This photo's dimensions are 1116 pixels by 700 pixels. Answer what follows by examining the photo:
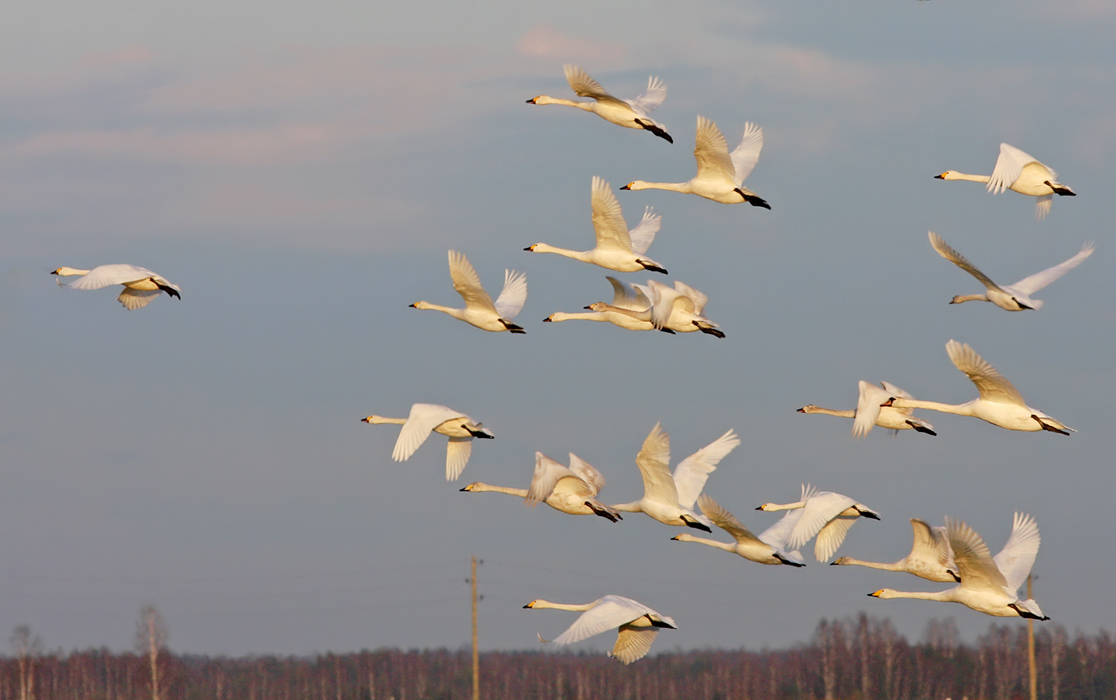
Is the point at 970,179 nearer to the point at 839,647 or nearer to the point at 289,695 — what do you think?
the point at 839,647

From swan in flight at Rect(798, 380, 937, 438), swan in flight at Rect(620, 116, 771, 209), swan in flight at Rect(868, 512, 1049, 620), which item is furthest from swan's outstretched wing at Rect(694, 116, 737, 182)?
swan in flight at Rect(868, 512, 1049, 620)

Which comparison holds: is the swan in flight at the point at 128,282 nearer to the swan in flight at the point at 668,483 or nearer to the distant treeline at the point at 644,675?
the swan in flight at the point at 668,483

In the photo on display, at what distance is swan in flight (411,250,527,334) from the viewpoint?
31.0m

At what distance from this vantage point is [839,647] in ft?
368

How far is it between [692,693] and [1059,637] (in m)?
26.5

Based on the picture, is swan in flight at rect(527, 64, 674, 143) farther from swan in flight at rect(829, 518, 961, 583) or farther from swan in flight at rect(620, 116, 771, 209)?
swan in flight at rect(829, 518, 961, 583)

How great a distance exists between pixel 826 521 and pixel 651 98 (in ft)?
30.7

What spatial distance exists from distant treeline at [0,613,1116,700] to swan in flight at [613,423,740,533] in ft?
237

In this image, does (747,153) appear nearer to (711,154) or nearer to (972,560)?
(711,154)

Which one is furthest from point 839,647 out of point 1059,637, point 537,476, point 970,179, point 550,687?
point 537,476

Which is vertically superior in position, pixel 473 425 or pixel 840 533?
pixel 473 425

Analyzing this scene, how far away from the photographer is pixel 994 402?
2745 cm

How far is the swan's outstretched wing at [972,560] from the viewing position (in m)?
25.0

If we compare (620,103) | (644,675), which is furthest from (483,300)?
(644,675)
